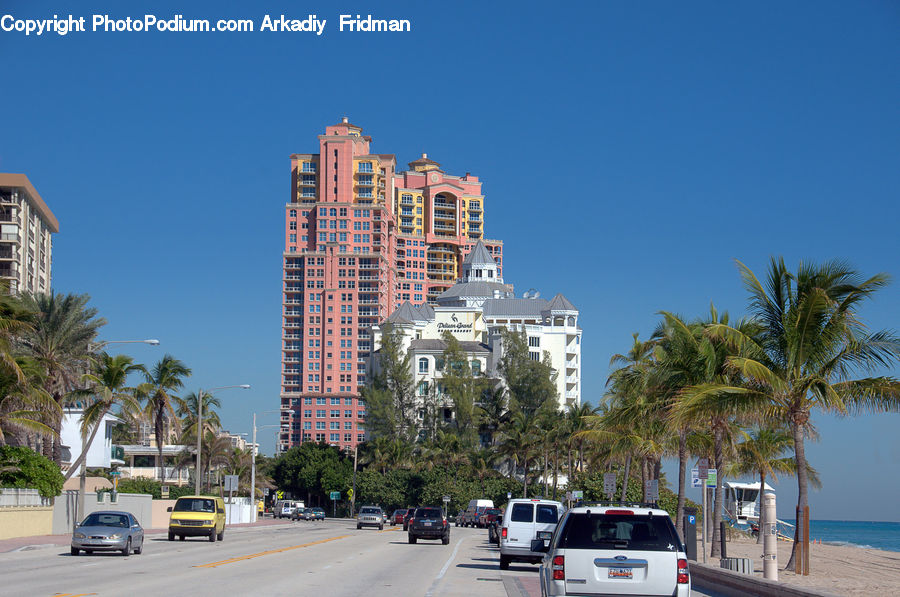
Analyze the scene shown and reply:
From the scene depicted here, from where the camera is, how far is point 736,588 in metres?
21.5

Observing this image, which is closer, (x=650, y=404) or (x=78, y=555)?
(x=78, y=555)

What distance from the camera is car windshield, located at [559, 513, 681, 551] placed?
13.5 meters

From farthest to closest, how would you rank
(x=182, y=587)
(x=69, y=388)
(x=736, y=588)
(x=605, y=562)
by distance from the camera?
(x=69, y=388)
(x=736, y=588)
(x=182, y=587)
(x=605, y=562)

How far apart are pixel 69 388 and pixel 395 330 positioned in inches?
2587

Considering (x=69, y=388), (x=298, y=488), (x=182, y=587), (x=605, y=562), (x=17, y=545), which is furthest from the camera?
(x=298, y=488)

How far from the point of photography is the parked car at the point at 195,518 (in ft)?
137

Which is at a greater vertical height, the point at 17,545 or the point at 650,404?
the point at 650,404

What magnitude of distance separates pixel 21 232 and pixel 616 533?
107881mm

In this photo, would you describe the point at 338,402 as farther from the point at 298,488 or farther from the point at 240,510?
the point at 240,510

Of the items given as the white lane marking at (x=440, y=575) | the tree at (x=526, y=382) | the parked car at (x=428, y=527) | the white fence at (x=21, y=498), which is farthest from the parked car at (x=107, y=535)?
the tree at (x=526, y=382)

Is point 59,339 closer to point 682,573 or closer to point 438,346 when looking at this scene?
point 682,573

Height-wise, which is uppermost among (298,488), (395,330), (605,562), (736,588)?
(395,330)

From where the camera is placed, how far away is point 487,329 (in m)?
133

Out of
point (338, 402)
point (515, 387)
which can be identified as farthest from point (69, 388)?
point (338, 402)
